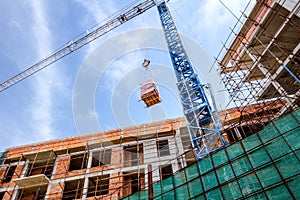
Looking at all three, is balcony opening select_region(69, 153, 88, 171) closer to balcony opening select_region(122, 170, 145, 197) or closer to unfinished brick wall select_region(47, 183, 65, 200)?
unfinished brick wall select_region(47, 183, 65, 200)

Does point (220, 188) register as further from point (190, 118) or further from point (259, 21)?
point (259, 21)

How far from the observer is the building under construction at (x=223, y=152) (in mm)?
6152

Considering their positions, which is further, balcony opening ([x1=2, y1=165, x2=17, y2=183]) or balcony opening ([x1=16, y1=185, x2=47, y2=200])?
balcony opening ([x1=2, y1=165, x2=17, y2=183])

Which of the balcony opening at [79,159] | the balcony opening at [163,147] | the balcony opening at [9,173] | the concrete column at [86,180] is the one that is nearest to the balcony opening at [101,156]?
the concrete column at [86,180]

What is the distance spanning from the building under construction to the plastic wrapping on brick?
7.20ft

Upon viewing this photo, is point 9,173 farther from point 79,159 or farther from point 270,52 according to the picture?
point 270,52

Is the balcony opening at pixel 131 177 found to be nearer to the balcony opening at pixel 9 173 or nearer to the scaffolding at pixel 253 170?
the scaffolding at pixel 253 170

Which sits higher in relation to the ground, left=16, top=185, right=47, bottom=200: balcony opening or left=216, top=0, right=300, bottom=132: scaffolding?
left=216, top=0, right=300, bottom=132: scaffolding

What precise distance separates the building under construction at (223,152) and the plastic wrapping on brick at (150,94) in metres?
2.19

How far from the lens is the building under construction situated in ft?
20.2

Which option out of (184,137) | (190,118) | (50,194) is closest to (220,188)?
(190,118)

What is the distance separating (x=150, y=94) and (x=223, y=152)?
282 inches

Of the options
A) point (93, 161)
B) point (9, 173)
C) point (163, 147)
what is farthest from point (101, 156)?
point (9, 173)

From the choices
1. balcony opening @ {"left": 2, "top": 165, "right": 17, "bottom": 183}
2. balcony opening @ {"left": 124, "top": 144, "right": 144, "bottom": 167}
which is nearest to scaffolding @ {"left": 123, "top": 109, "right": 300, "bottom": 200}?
balcony opening @ {"left": 124, "top": 144, "right": 144, "bottom": 167}
